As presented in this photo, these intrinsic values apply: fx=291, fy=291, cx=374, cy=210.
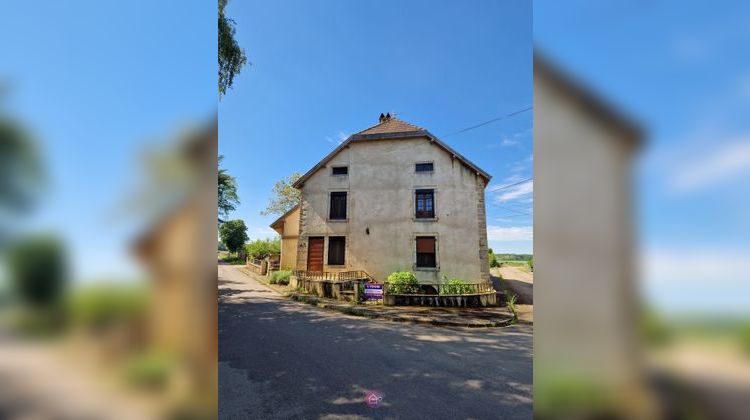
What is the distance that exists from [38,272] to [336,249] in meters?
14.8

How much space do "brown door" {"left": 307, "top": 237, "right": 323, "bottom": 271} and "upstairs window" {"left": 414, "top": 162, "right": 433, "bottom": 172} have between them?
20.8 feet

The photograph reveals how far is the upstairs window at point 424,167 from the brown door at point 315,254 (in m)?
6.34

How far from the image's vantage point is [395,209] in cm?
1495

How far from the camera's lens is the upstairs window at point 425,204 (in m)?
14.7

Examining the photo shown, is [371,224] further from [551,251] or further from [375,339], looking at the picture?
[551,251]

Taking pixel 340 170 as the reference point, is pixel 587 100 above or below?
below

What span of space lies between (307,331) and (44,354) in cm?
730

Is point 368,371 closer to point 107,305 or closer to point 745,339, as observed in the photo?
point 107,305

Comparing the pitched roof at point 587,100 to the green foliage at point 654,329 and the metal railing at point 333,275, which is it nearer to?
the green foliage at point 654,329

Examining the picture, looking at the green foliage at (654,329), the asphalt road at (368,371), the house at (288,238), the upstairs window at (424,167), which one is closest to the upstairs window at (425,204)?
the upstairs window at (424,167)

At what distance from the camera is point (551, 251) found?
894mm

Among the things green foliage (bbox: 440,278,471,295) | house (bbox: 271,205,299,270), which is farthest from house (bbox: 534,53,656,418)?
house (bbox: 271,205,299,270)

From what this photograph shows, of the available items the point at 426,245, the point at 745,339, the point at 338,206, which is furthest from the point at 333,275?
the point at 745,339

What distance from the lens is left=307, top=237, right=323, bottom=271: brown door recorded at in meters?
15.3
